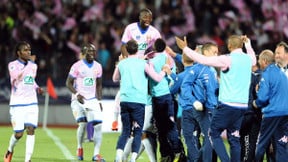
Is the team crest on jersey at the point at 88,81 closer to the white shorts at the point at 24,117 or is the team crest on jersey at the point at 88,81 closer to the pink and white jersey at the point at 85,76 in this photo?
the pink and white jersey at the point at 85,76

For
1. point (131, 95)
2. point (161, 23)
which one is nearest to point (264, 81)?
point (131, 95)

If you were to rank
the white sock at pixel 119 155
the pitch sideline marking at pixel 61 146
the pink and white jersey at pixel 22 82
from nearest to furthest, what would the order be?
the white sock at pixel 119 155 < the pink and white jersey at pixel 22 82 < the pitch sideline marking at pixel 61 146

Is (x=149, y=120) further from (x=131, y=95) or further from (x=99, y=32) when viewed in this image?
(x=99, y=32)

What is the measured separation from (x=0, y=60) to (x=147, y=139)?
1230 cm

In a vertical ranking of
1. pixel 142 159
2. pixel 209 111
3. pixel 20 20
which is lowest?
pixel 142 159

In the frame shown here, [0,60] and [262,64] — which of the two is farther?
[0,60]

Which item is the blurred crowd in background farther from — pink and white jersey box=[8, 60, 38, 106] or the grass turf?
pink and white jersey box=[8, 60, 38, 106]

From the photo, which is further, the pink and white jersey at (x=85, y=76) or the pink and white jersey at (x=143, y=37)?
the pink and white jersey at (x=85, y=76)

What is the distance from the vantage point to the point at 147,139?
15078 millimetres

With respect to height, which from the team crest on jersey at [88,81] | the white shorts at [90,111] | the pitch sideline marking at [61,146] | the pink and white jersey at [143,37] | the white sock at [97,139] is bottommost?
the pitch sideline marking at [61,146]

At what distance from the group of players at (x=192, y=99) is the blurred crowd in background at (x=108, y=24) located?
10554 millimetres

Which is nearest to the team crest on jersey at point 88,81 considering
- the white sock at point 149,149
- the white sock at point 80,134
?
the white sock at point 80,134

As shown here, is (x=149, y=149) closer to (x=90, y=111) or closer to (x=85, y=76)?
(x=90, y=111)

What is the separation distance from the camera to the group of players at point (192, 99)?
13266 mm
